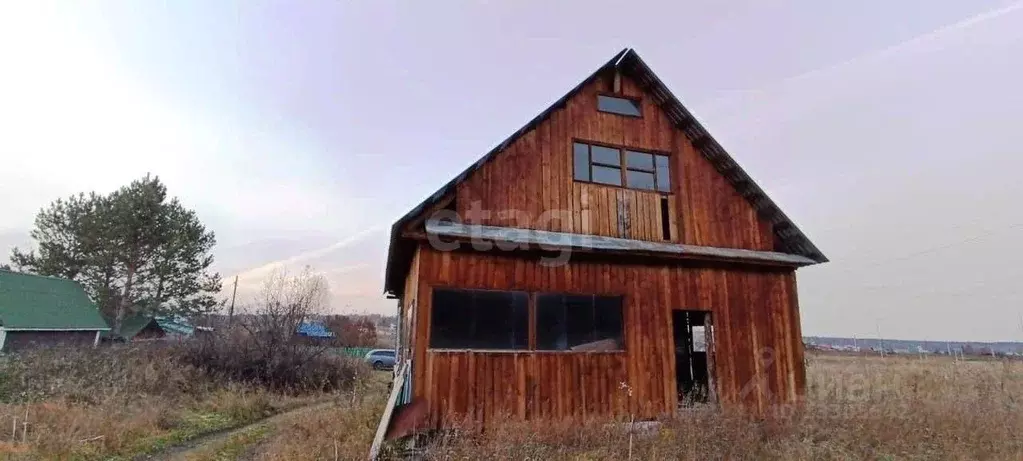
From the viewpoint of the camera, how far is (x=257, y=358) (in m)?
18.0

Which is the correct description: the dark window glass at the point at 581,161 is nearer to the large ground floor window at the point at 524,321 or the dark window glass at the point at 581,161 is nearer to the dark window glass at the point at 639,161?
the dark window glass at the point at 639,161

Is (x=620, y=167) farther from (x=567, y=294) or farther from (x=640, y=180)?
(x=567, y=294)

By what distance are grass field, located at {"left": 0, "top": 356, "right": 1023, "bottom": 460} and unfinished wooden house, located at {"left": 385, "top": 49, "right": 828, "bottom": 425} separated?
2.34 ft

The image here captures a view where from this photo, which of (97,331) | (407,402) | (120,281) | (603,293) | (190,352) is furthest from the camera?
(120,281)

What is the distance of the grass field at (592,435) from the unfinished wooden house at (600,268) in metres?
0.71

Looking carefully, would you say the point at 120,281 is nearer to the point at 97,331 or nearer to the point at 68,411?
the point at 97,331

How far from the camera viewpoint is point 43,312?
87.4ft

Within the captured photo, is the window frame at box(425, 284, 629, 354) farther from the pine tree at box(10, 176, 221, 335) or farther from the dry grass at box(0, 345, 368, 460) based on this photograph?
the pine tree at box(10, 176, 221, 335)

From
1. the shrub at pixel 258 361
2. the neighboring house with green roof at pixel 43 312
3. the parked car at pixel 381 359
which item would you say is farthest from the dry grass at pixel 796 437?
the neighboring house with green roof at pixel 43 312

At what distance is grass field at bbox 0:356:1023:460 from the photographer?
755 cm

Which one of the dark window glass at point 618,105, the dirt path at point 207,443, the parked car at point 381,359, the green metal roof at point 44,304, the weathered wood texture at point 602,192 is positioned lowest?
the dirt path at point 207,443

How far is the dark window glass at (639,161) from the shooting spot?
1080cm

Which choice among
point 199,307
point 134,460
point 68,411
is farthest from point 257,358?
point 199,307

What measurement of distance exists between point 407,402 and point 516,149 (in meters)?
4.99
